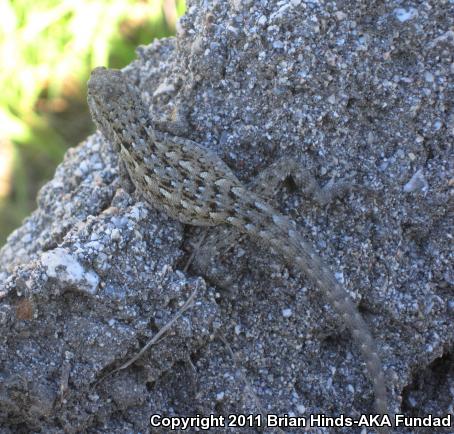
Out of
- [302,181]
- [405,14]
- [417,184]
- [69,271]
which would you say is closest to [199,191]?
[302,181]

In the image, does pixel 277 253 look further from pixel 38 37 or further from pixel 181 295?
pixel 38 37

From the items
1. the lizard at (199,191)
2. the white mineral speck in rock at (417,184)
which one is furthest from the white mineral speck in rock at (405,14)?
the lizard at (199,191)

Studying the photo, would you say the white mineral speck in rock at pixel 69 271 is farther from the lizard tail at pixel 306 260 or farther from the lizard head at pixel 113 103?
the lizard head at pixel 113 103

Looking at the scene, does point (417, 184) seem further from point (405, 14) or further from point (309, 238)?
point (405, 14)

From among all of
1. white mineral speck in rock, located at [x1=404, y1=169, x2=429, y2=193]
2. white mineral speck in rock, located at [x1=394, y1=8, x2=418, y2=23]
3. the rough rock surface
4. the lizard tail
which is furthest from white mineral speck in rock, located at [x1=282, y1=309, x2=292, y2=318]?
white mineral speck in rock, located at [x1=394, y1=8, x2=418, y2=23]

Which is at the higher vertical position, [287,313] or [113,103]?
[113,103]

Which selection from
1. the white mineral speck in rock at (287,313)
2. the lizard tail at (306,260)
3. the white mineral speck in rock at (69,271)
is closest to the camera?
the white mineral speck in rock at (69,271)

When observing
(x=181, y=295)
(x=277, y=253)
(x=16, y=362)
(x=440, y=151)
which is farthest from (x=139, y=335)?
(x=440, y=151)
